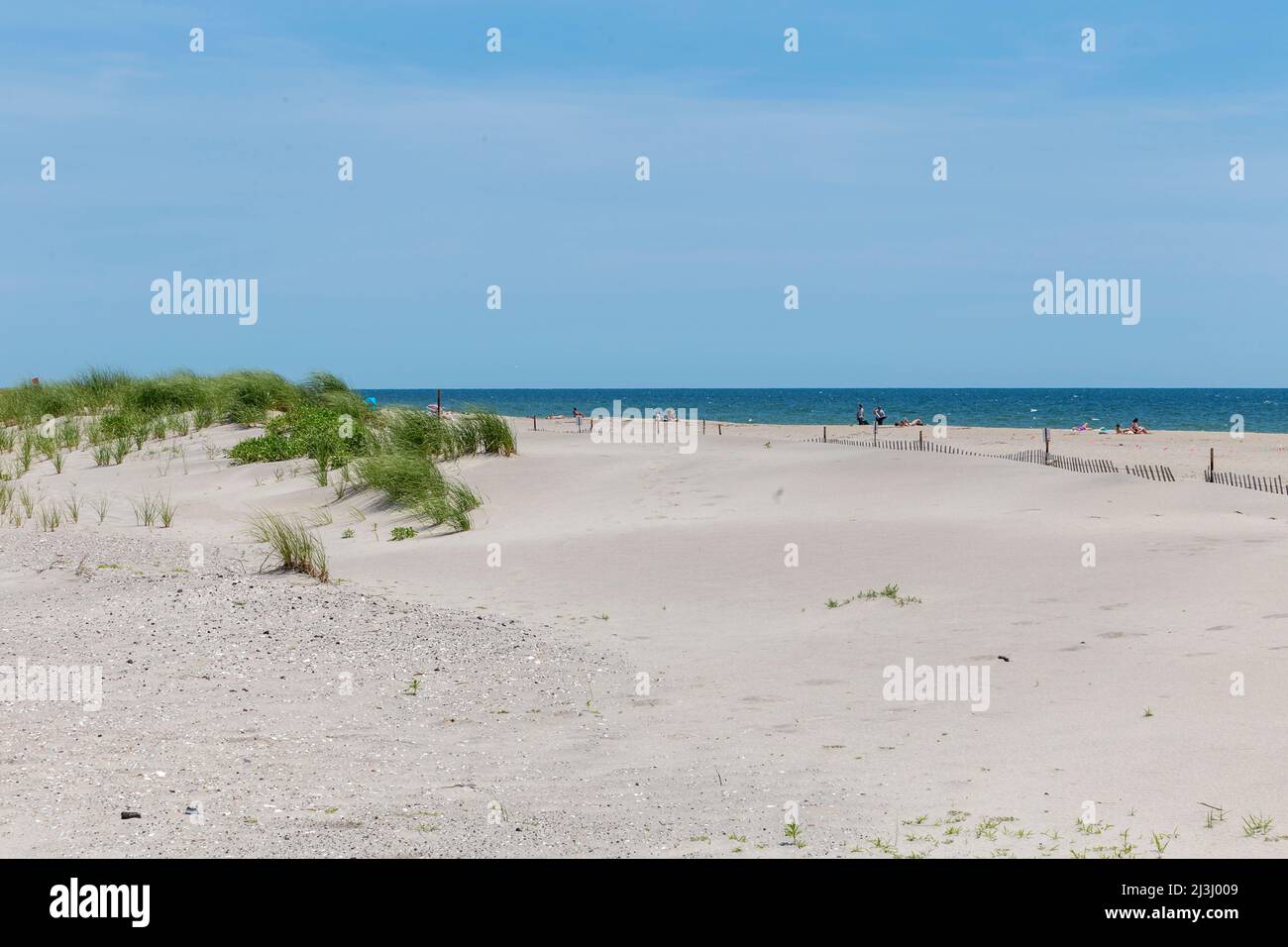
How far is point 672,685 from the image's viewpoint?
8.58 m

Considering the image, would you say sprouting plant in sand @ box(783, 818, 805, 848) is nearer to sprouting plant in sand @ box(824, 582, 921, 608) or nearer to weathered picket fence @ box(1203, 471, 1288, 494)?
sprouting plant in sand @ box(824, 582, 921, 608)

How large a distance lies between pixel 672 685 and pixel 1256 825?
4303mm

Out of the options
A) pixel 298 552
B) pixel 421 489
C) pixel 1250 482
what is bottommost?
pixel 298 552

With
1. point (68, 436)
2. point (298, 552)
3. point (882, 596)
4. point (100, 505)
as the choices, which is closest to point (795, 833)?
point (882, 596)

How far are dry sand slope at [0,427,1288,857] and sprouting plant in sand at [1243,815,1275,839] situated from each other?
5 centimetres

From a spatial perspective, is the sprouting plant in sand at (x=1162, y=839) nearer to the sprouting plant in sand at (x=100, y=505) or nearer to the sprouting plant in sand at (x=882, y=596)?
the sprouting plant in sand at (x=882, y=596)

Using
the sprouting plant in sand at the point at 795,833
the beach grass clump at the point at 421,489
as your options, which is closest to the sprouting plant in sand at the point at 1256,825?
the sprouting plant in sand at the point at 795,833

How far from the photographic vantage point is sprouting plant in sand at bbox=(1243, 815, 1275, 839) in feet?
16.2

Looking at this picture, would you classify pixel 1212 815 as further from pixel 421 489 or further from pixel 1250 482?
pixel 1250 482
